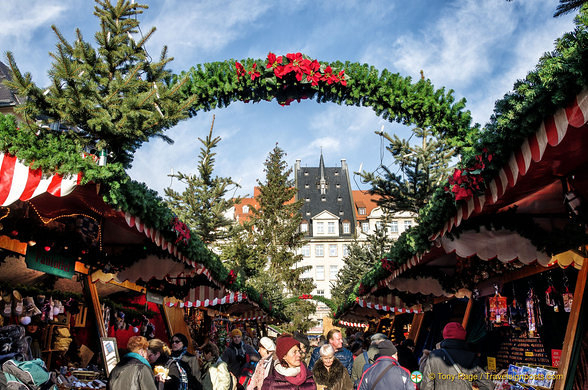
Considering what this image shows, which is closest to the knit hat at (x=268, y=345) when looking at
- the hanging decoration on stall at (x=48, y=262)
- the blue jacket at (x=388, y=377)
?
the blue jacket at (x=388, y=377)

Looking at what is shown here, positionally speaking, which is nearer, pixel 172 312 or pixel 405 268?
pixel 405 268

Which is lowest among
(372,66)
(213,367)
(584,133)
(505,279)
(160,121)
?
(213,367)

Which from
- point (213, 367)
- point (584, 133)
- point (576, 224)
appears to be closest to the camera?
point (584, 133)

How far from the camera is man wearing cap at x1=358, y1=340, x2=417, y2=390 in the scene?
463cm

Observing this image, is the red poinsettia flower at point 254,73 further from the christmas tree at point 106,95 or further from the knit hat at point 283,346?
the knit hat at point 283,346

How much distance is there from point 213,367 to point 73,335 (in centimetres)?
280

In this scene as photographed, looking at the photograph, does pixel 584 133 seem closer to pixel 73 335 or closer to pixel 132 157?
pixel 132 157

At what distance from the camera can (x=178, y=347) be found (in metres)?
7.03

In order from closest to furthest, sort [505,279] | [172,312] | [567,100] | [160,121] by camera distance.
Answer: [567,100] < [160,121] < [505,279] < [172,312]

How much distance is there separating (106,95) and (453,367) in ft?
16.2

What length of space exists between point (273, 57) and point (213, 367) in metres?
4.60

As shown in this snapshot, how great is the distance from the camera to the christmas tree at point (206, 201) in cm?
2266

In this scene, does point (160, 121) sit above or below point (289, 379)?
above

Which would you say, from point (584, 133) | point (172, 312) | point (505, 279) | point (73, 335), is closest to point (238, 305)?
point (172, 312)
